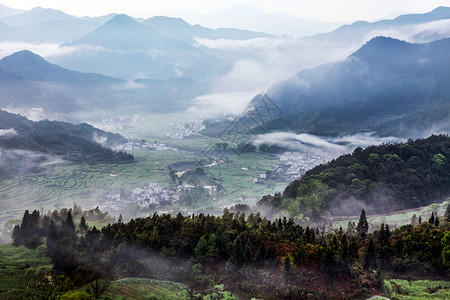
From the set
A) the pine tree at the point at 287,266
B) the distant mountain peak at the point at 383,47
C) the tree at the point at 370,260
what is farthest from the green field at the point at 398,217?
the distant mountain peak at the point at 383,47

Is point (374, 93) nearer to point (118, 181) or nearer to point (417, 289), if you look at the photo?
point (118, 181)

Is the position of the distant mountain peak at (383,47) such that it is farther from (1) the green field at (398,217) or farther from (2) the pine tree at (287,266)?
(2) the pine tree at (287,266)

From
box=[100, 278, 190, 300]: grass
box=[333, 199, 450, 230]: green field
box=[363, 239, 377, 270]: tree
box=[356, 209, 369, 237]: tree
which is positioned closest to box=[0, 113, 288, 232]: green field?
box=[333, 199, 450, 230]: green field

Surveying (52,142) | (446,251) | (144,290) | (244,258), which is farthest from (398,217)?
(52,142)

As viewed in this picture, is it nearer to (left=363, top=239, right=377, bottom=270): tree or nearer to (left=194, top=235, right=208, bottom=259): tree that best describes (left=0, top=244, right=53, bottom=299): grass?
(left=194, top=235, right=208, bottom=259): tree

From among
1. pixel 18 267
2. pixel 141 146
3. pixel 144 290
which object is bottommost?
pixel 144 290

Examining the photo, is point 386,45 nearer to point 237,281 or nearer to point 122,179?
point 122,179
